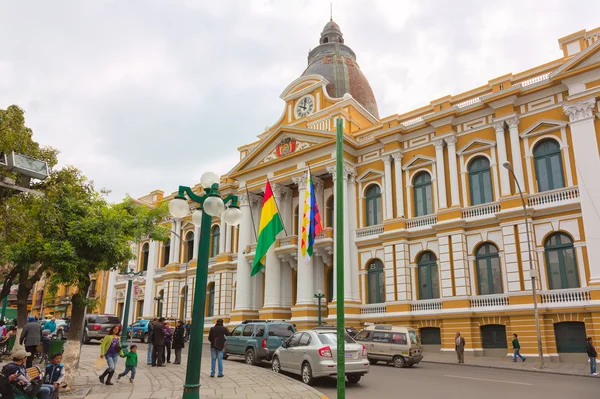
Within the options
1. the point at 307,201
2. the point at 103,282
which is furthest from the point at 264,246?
the point at 103,282

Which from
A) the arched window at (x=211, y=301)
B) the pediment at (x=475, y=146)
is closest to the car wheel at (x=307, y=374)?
the pediment at (x=475, y=146)

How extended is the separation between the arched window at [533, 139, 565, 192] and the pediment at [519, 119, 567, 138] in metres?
0.55

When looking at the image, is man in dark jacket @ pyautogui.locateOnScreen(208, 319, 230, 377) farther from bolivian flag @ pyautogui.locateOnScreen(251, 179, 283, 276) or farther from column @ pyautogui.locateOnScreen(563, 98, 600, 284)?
column @ pyautogui.locateOnScreen(563, 98, 600, 284)

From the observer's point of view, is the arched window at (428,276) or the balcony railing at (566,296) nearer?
the balcony railing at (566,296)

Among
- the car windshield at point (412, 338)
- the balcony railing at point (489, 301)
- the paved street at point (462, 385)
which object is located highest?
the balcony railing at point (489, 301)

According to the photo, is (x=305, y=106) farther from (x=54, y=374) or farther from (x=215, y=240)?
(x=54, y=374)

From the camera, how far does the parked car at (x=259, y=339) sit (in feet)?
57.3

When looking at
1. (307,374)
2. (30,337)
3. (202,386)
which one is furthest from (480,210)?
(30,337)

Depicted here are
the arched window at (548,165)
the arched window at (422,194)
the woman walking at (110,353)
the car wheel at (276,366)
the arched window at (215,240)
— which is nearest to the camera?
the woman walking at (110,353)

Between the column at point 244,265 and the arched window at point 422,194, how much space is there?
1269 centimetres

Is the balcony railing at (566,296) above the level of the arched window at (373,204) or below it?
below

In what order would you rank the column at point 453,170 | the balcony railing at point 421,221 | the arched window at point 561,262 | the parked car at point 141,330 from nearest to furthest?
the arched window at point 561,262 → the column at point 453,170 → the balcony railing at point 421,221 → the parked car at point 141,330

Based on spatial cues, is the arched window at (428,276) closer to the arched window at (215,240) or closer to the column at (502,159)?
the column at (502,159)

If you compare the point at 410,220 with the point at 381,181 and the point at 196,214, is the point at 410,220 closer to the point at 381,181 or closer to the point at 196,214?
the point at 381,181
